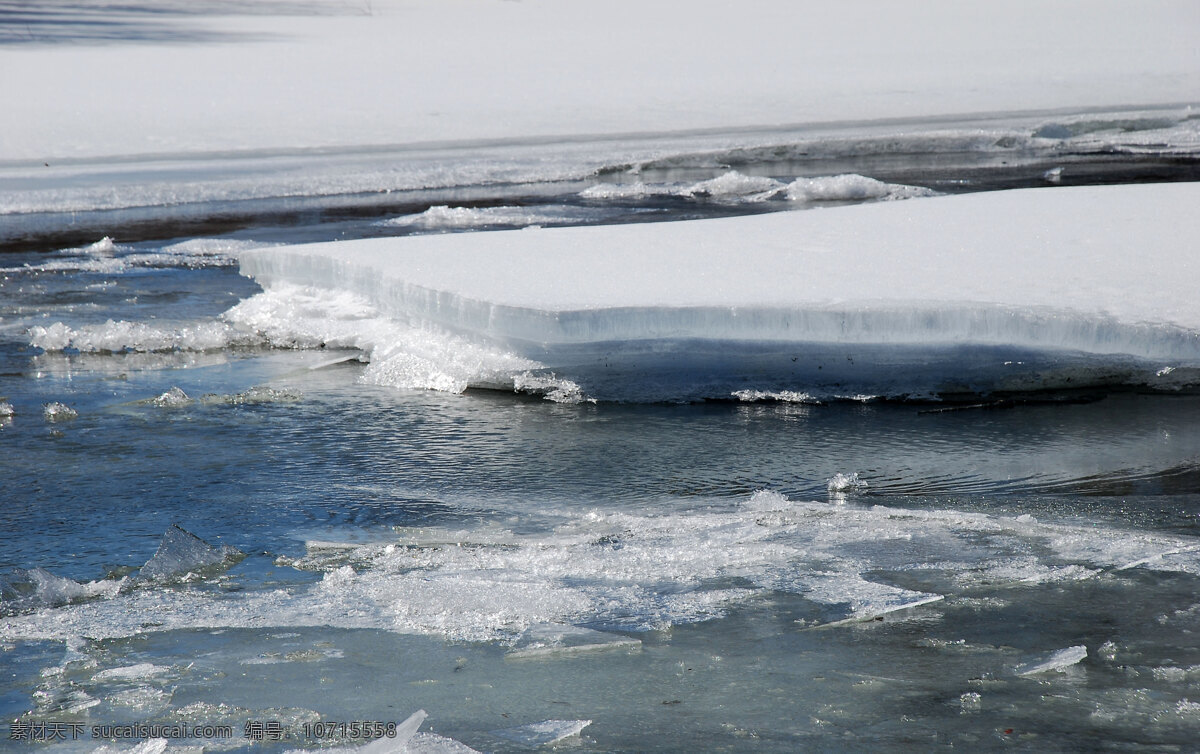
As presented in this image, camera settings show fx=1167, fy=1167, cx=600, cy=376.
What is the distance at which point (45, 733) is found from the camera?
222 cm

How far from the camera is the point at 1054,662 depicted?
2.39 meters

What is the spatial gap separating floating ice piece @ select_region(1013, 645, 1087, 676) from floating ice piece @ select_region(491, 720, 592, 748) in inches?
35.5

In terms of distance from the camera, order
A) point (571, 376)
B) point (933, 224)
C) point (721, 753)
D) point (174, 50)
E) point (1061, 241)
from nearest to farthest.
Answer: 1. point (721, 753)
2. point (571, 376)
3. point (1061, 241)
4. point (933, 224)
5. point (174, 50)

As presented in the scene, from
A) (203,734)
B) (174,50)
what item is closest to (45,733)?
(203,734)

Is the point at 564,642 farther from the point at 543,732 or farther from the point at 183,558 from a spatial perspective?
the point at 183,558

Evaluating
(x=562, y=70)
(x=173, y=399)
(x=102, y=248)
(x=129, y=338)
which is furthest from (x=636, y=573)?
(x=562, y=70)

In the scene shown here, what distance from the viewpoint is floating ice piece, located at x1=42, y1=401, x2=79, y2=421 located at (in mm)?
4477

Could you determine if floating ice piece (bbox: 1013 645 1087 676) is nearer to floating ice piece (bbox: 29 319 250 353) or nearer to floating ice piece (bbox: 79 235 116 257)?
floating ice piece (bbox: 29 319 250 353)

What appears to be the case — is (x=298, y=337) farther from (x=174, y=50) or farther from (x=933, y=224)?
(x=174, y=50)

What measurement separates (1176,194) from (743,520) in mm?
4429

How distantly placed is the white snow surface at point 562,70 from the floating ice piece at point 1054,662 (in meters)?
12.7

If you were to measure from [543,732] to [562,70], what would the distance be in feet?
62.9

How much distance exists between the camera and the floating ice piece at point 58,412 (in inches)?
176

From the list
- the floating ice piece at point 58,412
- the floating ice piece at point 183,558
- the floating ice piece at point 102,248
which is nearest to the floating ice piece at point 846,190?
the floating ice piece at point 102,248
